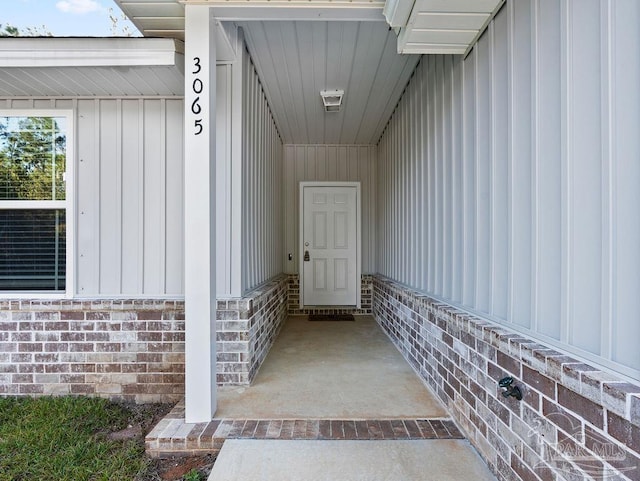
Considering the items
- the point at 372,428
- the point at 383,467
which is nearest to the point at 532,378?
the point at 383,467

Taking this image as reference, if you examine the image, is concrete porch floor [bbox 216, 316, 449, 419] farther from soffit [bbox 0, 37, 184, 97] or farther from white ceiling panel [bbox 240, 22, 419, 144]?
white ceiling panel [bbox 240, 22, 419, 144]

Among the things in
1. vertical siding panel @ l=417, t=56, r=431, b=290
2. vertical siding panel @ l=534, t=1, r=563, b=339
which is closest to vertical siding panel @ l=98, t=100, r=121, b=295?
vertical siding panel @ l=417, t=56, r=431, b=290

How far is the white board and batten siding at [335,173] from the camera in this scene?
5832mm

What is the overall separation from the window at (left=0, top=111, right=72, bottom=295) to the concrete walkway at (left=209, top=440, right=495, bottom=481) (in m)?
2.31

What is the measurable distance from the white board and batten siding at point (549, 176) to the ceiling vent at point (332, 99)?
4.35ft

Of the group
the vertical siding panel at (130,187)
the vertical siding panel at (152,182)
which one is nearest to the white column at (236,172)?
the vertical siding panel at (152,182)

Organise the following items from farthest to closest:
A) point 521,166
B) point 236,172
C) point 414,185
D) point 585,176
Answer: point 414,185 < point 236,172 < point 521,166 < point 585,176

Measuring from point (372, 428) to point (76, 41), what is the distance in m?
3.27

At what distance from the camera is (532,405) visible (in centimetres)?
148

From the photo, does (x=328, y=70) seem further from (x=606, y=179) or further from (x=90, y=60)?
(x=606, y=179)

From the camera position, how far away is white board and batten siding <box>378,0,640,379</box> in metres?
1.16

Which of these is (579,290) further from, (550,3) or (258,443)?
(258,443)

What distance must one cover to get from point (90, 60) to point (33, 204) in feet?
4.51

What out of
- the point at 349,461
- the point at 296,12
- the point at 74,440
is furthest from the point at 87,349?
the point at 296,12
